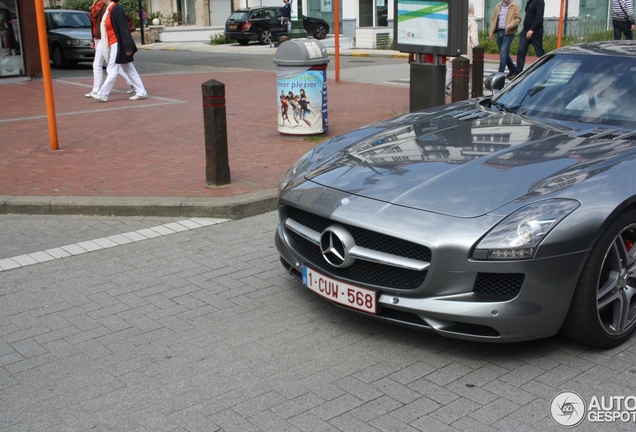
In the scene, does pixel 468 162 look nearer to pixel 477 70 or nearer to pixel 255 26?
pixel 477 70

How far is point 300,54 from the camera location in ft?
30.5

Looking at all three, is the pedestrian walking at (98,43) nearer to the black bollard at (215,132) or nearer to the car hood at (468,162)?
the black bollard at (215,132)

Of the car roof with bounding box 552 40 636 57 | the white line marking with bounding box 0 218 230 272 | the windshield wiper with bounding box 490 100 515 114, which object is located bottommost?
the white line marking with bounding box 0 218 230 272

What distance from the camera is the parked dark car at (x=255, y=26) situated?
34.2 m

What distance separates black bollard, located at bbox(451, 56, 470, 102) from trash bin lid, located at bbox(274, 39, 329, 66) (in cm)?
189

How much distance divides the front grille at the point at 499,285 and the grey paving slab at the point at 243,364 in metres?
0.44

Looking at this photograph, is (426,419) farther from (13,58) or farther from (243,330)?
(13,58)

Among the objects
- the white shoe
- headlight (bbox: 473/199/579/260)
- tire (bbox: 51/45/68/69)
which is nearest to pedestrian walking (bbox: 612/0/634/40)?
the white shoe

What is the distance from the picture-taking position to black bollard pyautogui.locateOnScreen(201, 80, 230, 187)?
7.17 m

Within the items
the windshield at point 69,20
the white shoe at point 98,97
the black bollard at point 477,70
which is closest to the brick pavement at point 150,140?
the white shoe at point 98,97

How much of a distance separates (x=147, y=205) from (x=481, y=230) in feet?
13.1

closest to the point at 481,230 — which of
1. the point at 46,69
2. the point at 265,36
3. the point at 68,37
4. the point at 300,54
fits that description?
the point at 300,54

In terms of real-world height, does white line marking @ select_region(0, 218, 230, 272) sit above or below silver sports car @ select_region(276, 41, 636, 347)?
below

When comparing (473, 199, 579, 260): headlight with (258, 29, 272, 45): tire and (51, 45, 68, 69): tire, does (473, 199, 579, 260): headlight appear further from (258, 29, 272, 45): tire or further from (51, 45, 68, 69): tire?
(258, 29, 272, 45): tire
